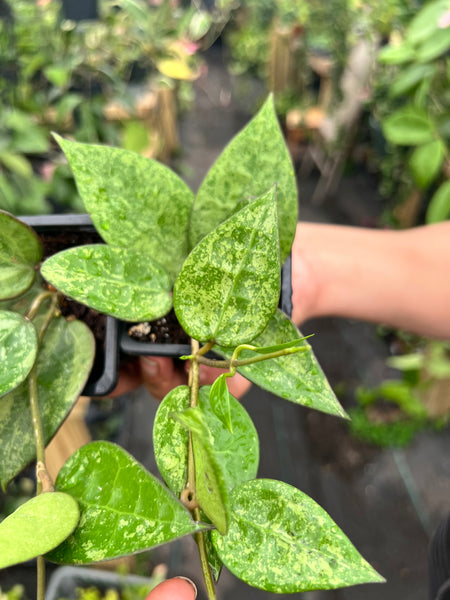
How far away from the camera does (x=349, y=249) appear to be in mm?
577

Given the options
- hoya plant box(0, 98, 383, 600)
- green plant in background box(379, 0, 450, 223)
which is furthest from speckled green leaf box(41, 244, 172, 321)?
green plant in background box(379, 0, 450, 223)

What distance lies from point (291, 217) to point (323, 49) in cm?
206

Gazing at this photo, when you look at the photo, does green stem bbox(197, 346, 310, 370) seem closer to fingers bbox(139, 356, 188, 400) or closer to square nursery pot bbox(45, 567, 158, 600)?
fingers bbox(139, 356, 188, 400)

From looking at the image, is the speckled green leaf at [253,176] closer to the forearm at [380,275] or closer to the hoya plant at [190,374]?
the hoya plant at [190,374]

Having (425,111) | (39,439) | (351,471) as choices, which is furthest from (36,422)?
(351,471)

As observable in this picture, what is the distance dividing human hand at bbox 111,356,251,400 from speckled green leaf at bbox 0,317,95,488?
7cm

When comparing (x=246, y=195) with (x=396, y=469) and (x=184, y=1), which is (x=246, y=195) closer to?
(x=396, y=469)

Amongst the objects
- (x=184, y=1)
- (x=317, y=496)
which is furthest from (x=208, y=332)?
(x=184, y=1)

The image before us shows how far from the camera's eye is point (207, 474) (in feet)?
0.58

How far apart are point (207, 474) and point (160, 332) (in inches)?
6.8

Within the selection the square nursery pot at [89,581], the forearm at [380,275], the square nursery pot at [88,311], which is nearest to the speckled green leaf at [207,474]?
the square nursery pot at [88,311]

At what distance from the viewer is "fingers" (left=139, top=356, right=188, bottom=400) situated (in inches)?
14.4

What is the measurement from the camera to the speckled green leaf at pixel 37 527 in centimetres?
18

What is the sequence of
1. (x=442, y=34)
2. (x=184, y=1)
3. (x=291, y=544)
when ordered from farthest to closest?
(x=184, y=1), (x=442, y=34), (x=291, y=544)
